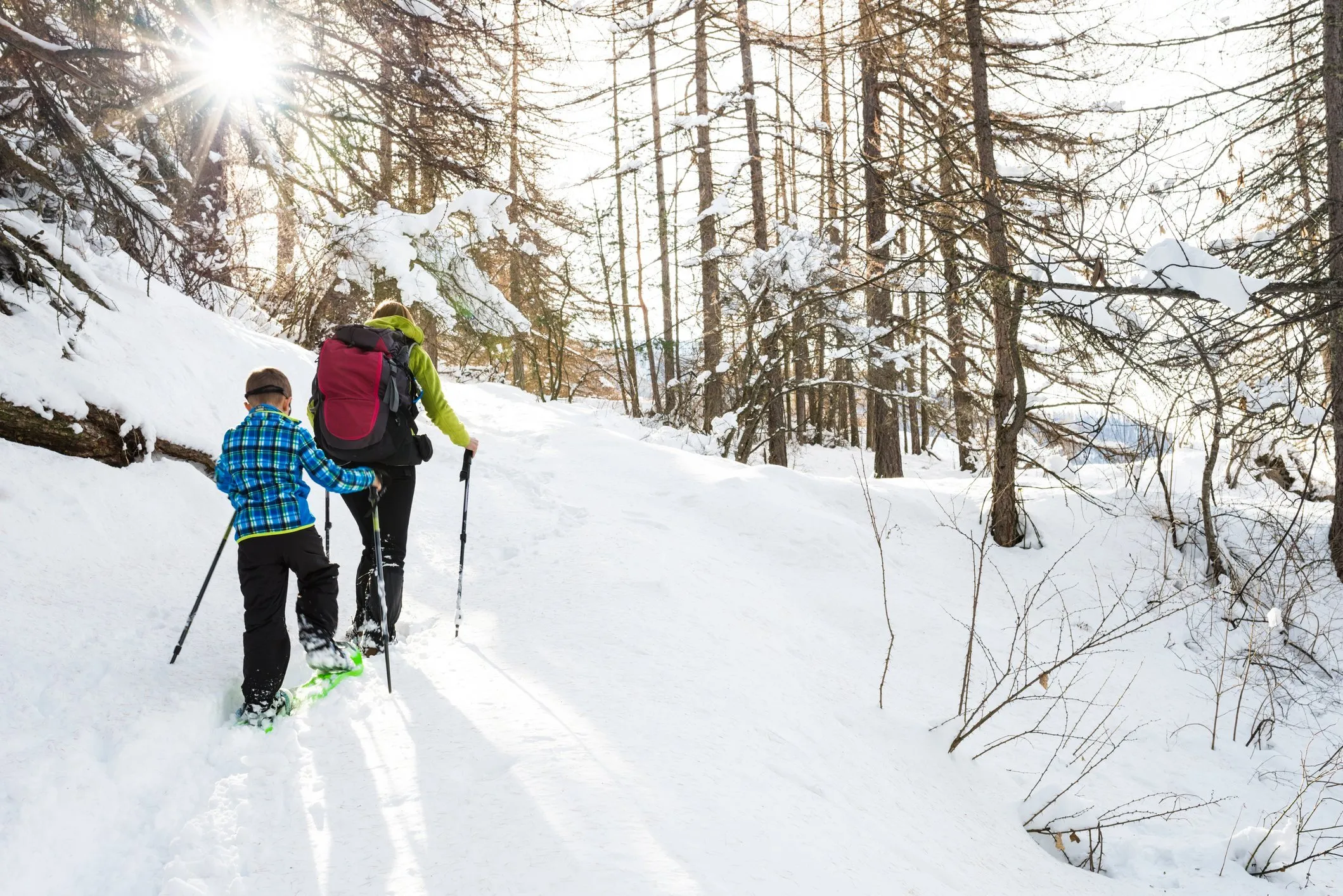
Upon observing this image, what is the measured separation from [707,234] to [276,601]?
10.2 m

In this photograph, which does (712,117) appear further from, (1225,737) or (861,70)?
(1225,737)

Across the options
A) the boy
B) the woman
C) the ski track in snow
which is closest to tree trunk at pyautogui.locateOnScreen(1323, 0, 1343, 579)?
the ski track in snow

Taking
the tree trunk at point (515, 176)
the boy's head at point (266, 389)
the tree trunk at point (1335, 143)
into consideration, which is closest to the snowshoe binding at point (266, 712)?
the boy's head at point (266, 389)

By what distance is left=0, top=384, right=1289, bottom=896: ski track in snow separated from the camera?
2.33 meters

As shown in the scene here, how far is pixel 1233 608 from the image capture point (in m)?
6.96

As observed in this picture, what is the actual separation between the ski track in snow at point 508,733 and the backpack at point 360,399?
1.16m

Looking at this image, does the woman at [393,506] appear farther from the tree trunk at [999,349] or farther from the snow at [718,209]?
the snow at [718,209]

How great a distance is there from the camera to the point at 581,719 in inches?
124

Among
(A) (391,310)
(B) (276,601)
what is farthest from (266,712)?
(A) (391,310)

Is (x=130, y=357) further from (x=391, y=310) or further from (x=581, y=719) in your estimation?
(x=581, y=719)

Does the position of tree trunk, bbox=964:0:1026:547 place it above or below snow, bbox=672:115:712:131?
below

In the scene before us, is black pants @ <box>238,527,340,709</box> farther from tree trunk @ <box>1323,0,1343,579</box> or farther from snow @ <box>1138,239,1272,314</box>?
tree trunk @ <box>1323,0,1343,579</box>

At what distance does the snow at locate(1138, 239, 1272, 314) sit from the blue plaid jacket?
4749 mm

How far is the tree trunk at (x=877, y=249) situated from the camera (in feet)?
23.9
